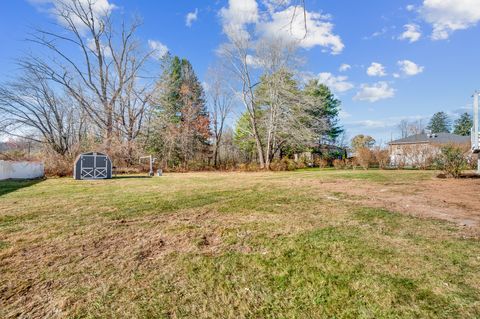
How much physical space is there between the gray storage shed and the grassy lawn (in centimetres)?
946

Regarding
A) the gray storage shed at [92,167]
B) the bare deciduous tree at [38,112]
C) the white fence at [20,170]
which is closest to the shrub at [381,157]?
the gray storage shed at [92,167]

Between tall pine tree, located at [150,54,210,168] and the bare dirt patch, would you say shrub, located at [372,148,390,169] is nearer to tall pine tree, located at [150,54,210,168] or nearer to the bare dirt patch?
the bare dirt patch

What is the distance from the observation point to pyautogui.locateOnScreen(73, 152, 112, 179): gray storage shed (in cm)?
1226

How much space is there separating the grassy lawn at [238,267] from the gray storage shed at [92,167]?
9458 millimetres

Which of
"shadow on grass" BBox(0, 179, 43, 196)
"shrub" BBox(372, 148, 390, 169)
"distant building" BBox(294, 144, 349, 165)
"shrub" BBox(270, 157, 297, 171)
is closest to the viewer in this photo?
"shadow on grass" BBox(0, 179, 43, 196)

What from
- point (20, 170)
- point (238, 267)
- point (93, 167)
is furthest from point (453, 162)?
point (20, 170)

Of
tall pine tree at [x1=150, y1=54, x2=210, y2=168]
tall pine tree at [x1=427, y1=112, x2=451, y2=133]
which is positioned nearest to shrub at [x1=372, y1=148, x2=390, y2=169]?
tall pine tree at [x1=150, y1=54, x2=210, y2=168]

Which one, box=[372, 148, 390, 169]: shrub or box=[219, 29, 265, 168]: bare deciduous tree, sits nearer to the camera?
box=[372, 148, 390, 169]: shrub

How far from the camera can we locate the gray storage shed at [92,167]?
40.2 ft

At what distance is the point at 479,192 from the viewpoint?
5949 mm

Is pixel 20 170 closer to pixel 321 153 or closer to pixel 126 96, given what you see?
pixel 126 96

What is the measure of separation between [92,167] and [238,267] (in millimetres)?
12806

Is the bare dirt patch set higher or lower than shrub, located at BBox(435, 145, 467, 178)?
lower

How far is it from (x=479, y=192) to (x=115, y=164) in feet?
62.3
